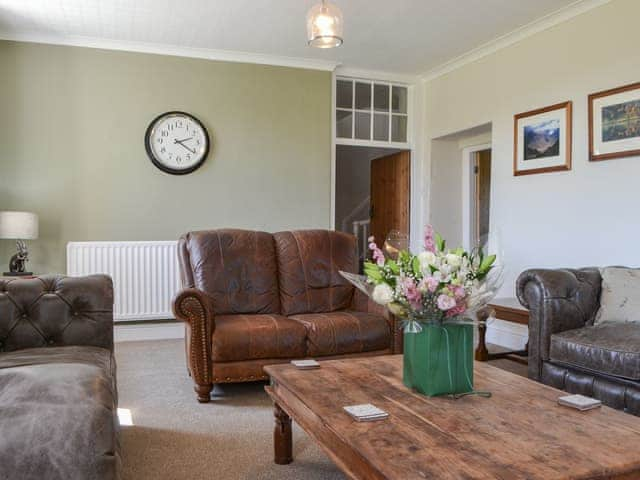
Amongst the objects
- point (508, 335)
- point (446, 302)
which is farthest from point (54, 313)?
point (508, 335)

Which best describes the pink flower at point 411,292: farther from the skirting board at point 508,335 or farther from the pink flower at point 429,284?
the skirting board at point 508,335

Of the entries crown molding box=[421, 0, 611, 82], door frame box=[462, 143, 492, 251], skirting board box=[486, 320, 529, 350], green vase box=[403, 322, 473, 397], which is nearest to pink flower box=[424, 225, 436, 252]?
Result: green vase box=[403, 322, 473, 397]

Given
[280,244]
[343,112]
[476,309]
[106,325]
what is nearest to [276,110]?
[343,112]

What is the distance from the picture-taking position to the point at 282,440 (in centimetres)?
228

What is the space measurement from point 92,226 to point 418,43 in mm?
3321

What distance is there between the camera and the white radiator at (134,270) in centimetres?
469

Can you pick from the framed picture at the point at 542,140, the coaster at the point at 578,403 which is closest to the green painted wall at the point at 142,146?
the framed picture at the point at 542,140

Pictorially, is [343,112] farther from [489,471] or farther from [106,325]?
[489,471]

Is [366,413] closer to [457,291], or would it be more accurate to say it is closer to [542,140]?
[457,291]

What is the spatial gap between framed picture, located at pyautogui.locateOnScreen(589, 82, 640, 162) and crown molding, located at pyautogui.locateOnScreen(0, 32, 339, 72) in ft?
8.42

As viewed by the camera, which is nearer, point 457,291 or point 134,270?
point 457,291

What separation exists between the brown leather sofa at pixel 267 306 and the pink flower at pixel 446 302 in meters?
1.59

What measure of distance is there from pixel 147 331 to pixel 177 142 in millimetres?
1762

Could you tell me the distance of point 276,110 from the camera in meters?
5.39
